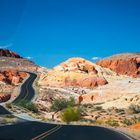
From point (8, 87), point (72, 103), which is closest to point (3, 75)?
point (8, 87)

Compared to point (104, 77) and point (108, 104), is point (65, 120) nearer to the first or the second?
point (108, 104)

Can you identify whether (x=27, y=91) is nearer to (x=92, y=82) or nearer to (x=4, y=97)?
(x=4, y=97)

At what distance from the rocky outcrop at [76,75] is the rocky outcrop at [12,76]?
416 inches

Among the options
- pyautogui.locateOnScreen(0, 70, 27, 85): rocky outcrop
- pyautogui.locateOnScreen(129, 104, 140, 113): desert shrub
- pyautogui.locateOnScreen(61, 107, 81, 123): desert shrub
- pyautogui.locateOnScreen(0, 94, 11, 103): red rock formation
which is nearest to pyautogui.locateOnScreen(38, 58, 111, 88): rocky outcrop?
pyautogui.locateOnScreen(0, 70, 27, 85): rocky outcrop

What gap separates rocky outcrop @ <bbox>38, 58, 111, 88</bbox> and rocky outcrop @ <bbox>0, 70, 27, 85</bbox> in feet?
34.7

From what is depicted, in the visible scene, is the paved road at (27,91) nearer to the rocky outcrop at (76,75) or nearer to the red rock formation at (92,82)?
the rocky outcrop at (76,75)

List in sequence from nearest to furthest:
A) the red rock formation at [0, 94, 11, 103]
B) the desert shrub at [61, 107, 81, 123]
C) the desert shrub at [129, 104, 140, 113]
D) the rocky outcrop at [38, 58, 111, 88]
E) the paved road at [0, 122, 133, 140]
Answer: the paved road at [0, 122, 133, 140] < the desert shrub at [61, 107, 81, 123] < the desert shrub at [129, 104, 140, 113] < the red rock formation at [0, 94, 11, 103] < the rocky outcrop at [38, 58, 111, 88]

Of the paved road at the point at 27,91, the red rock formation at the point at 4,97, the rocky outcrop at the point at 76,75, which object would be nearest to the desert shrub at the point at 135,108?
the paved road at the point at 27,91

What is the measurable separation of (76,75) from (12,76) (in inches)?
1390

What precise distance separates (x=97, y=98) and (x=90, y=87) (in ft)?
83.9

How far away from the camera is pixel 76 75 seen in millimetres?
150000

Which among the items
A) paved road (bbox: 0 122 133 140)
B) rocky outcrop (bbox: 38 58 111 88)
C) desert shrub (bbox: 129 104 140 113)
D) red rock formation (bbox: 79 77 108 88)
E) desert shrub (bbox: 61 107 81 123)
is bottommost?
paved road (bbox: 0 122 133 140)

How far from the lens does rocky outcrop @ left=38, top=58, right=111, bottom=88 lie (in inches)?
5812

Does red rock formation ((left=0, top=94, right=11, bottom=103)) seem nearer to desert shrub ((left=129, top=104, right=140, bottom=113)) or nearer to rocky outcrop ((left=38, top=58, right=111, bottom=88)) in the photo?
rocky outcrop ((left=38, top=58, right=111, bottom=88))
